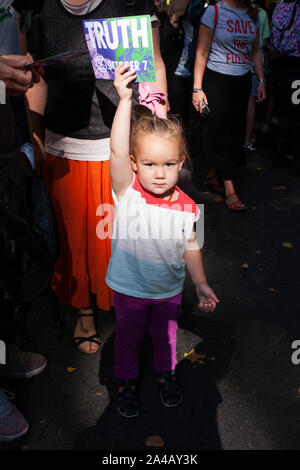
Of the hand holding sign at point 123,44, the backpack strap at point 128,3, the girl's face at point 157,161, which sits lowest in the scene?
the girl's face at point 157,161

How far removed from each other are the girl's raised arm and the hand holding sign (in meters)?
0.04

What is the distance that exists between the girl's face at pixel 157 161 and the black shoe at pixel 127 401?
1108 millimetres

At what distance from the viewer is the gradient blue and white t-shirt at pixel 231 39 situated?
12.3ft

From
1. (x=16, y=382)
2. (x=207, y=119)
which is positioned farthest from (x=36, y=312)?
(x=207, y=119)

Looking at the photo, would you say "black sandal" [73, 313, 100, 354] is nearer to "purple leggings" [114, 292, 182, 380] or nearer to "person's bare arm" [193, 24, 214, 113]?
"purple leggings" [114, 292, 182, 380]

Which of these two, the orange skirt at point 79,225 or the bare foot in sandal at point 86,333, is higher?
the orange skirt at point 79,225

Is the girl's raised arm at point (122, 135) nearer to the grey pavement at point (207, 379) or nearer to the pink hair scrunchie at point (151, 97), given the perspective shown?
the pink hair scrunchie at point (151, 97)

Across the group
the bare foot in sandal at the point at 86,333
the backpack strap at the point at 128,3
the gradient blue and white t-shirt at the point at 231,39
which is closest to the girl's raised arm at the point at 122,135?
the backpack strap at the point at 128,3

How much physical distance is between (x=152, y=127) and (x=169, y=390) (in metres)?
1.45

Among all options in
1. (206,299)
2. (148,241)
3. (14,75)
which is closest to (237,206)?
(206,299)

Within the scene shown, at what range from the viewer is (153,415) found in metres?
2.23

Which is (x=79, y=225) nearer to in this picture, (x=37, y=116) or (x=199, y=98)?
(x=37, y=116)

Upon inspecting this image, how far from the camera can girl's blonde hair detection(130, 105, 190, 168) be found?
1778 millimetres

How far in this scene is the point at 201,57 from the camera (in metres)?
3.97
